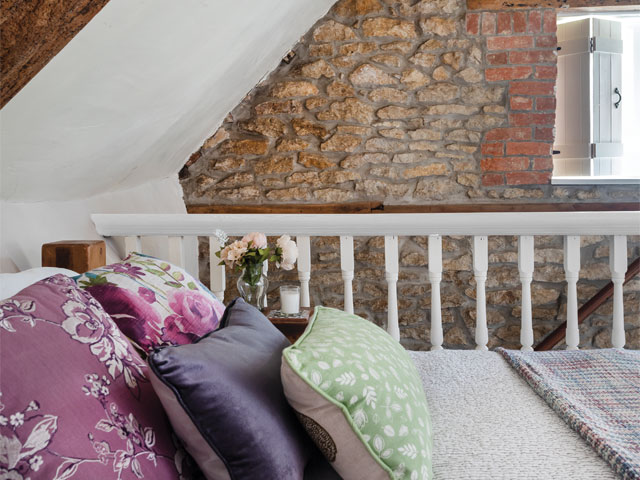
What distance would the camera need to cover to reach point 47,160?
1.86m

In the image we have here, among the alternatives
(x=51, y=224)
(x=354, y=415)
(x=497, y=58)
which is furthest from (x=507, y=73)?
(x=354, y=415)

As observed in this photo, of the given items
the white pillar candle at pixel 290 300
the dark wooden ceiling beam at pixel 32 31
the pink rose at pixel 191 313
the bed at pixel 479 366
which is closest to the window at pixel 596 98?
the bed at pixel 479 366

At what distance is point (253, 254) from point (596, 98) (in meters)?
2.74

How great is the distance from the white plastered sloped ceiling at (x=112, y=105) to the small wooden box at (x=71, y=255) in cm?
10

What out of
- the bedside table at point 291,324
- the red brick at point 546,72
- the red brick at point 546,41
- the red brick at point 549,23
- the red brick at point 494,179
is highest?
the red brick at point 549,23

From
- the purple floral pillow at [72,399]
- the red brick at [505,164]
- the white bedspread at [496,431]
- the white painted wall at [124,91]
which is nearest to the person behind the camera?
the purple floral pillow at [72,399]

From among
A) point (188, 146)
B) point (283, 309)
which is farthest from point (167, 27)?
point (188, 146)

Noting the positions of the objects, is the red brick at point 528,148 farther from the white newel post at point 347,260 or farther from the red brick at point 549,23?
the white newel post at point 347,260

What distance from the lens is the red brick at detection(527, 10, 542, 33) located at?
3.60 metres

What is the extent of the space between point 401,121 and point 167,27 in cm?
215

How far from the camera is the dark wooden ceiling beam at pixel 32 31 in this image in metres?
1.17

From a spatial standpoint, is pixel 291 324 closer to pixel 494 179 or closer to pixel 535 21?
pixel 494 179

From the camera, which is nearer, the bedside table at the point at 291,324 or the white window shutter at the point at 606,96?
the bedside table at the point at 291,324

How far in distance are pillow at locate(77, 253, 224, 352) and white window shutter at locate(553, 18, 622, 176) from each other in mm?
3144
